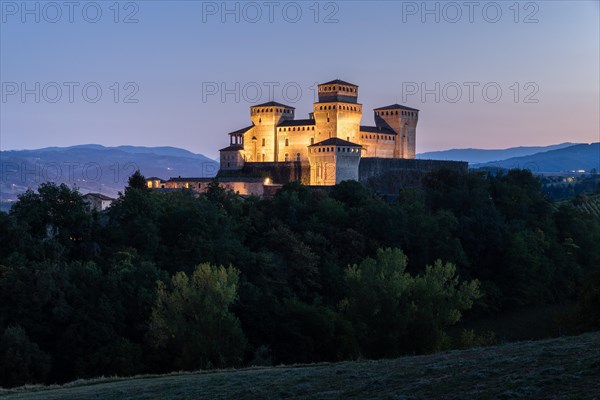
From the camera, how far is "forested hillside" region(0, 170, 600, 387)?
3478 cm

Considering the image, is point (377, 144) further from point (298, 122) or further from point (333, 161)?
point (333, 161)

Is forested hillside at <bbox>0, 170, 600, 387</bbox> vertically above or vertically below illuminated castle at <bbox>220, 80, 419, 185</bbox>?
below

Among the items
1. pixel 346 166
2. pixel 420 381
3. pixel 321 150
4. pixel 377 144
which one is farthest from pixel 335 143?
pixel 420 381

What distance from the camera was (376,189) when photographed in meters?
68.7

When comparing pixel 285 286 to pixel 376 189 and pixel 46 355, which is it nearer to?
pixel 46 355

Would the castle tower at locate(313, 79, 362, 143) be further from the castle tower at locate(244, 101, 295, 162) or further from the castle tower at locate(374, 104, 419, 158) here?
the castle tower at locate(374, 104, 419, 158)

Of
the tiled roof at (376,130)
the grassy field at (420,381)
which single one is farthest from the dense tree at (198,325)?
the tiled roof at (376,130)

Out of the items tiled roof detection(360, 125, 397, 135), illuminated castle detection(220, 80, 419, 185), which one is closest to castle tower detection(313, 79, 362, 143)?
illuminated castle detection(220, 80, 419, 185)

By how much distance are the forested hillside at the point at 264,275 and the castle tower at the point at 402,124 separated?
5681mm

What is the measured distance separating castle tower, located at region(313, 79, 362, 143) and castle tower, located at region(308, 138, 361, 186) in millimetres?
3825

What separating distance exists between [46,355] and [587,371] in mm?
24679

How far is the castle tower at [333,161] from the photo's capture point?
64562 millimetres

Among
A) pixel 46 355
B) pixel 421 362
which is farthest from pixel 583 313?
pixel 46 355

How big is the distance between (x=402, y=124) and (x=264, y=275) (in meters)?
32.7
